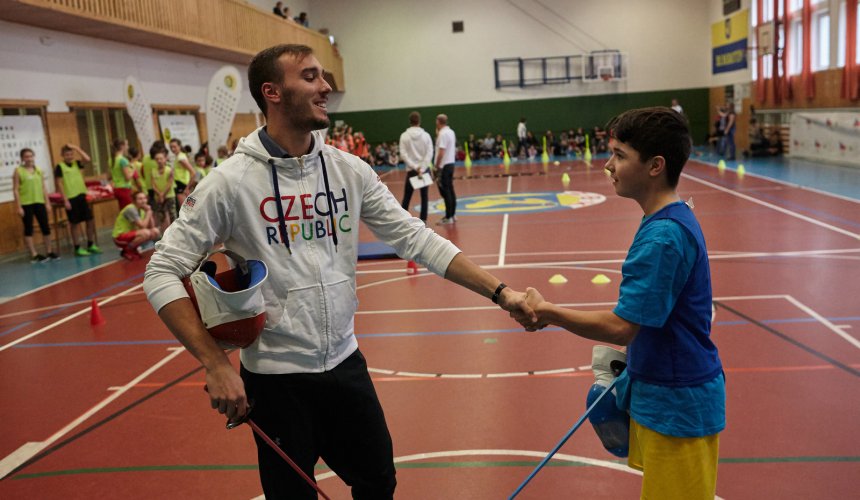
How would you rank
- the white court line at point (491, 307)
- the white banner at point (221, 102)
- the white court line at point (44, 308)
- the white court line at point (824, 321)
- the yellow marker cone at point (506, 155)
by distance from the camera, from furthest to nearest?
the yellow marker cone at point (506, 155)
the white banner at point (221, 102)
the white court line at point (44, 308)
the white court line at point (491, 307)
the white court line at point (824, 321)

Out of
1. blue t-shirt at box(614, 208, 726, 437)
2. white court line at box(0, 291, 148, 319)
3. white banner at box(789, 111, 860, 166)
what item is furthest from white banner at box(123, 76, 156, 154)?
white banner at box(789, 111, 860, 166)

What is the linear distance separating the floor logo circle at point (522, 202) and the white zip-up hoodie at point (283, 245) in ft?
40.2

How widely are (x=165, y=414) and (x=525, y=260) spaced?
5.76m

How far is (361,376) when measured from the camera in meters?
2.71

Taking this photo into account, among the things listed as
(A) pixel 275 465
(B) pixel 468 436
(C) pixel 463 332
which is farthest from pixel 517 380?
(A) pixel 275 465

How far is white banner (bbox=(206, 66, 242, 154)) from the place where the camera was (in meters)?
14.0

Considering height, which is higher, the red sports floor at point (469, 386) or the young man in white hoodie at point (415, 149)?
the young man in white hoodie at point (415, 149)

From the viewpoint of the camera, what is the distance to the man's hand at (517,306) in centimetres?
266

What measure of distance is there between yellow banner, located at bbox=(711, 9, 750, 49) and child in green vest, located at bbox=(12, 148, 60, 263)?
24.8m

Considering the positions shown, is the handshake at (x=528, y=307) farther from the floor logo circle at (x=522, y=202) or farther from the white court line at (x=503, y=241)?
the floor logo circle at (x=522, y=202)

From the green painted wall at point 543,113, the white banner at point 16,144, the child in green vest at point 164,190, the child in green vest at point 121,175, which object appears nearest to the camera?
the child in green vest at point 121,175

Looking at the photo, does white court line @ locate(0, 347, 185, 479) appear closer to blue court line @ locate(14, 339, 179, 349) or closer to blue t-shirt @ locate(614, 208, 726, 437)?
blue court line @ locate(14, 339, 179, 349)

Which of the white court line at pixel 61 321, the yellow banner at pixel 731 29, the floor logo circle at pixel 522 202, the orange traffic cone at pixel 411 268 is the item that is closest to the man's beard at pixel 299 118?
the white court line at pixel 61 321

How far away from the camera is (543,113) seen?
32875 millimetres
